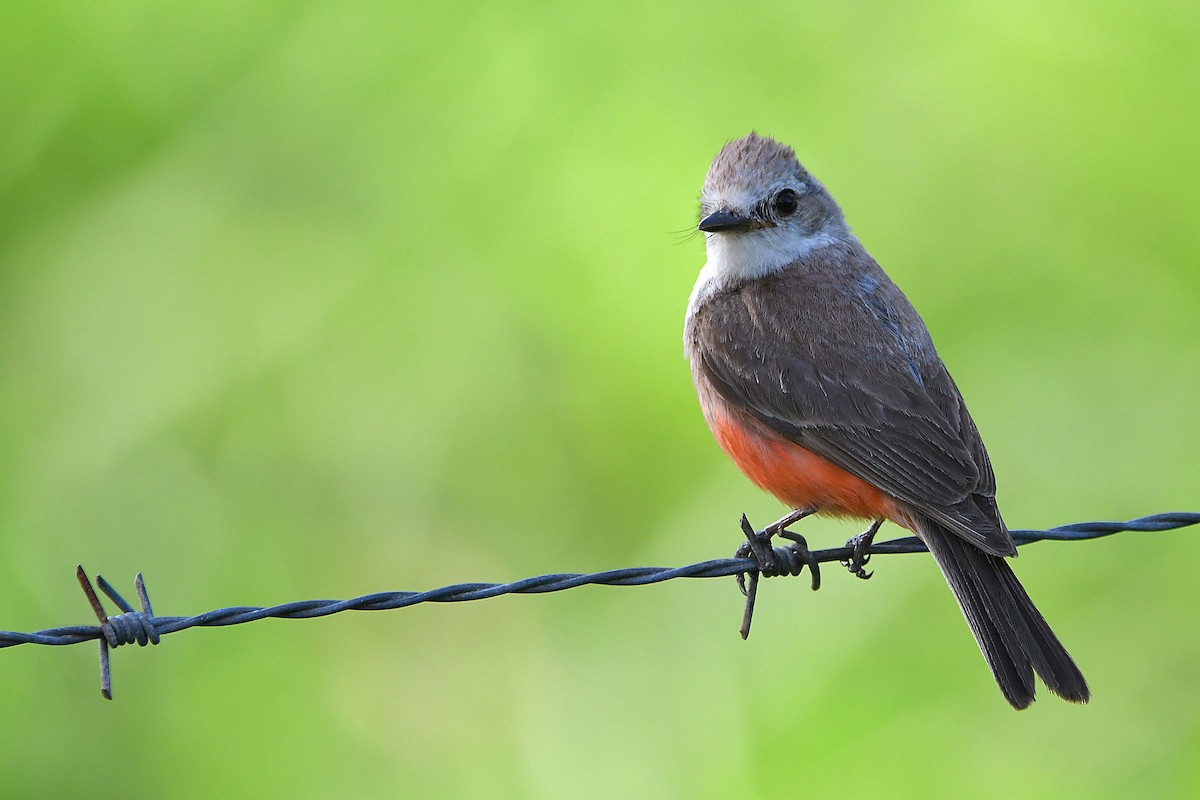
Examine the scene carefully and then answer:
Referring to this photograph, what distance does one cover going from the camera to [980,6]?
806 centimetres

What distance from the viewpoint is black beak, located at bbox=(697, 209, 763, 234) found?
17.3 ft

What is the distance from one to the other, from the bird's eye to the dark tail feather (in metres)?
1.51

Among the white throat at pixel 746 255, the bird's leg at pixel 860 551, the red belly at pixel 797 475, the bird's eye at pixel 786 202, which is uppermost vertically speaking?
the bird's eye at pixel 786 202

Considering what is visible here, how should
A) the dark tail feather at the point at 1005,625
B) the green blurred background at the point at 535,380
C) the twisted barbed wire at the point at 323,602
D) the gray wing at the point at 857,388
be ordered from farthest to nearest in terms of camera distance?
the green blurred background at the point at 535,380, the gray wing at the point at 857,388, the dark tail feather at the point at 1005,625, the twisted barbed wire at the point at 323,602

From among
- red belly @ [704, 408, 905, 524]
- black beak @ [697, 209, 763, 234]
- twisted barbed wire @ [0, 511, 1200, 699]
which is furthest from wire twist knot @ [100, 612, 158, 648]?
black beak @ [697, 209, 763, 234]

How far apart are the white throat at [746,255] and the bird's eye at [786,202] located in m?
Result: 0.08

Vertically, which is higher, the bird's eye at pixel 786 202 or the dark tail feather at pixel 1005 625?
the bird's eye at pixel 786 202

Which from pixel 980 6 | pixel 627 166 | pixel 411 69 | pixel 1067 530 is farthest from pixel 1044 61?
pixel 1067 530

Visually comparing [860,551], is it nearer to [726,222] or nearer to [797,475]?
[797,475]

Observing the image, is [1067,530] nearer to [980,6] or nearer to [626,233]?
[626,233]

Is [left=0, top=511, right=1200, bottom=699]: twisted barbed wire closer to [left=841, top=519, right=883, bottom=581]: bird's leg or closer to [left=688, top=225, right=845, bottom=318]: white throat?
[left=841, top=519, right=883, bottom=581]: bird's leg

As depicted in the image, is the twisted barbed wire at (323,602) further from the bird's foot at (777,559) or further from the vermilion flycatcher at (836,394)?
the vermilion flycatcher at (836,394)

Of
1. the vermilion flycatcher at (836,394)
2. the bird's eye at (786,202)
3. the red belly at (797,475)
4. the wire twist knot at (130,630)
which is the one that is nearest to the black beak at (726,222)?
the vermilion flycatcher at (836,394)

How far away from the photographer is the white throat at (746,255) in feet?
17.8
